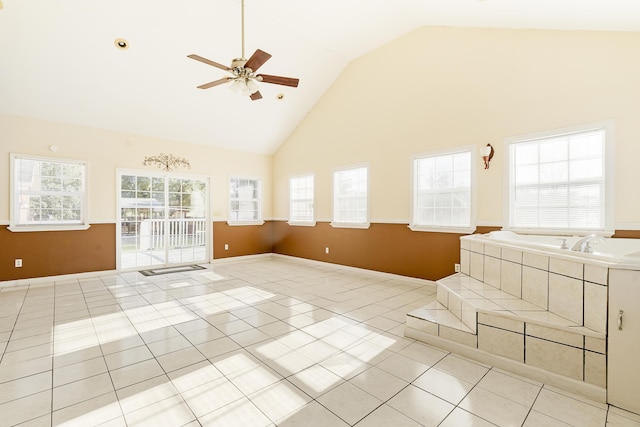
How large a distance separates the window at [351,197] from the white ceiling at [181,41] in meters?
1.99

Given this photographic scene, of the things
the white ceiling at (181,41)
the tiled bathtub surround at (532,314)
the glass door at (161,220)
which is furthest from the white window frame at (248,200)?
the tiled bathtub surround at (532,314)

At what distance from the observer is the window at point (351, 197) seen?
17.9ft

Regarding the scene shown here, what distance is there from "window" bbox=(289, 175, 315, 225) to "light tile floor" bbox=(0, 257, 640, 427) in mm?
3056

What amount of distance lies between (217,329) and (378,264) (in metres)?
3.10

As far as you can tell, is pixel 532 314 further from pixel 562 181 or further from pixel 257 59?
pixel 257 59

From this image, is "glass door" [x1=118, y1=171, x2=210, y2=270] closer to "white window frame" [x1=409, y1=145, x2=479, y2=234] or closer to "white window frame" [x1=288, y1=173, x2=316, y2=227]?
"white window frame" [x1=288, y1=173, x2=316, y2=227]

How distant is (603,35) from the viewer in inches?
119

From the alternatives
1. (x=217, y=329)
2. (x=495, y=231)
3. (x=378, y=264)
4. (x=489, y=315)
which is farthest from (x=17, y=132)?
(x=495, y=231)

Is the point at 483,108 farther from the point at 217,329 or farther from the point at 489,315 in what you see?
the point at 217,329

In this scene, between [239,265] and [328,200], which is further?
[239,265]

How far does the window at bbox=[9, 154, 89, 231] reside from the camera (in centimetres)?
457

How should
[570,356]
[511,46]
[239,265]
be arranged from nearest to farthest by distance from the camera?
[570,356] → [511,46] → [239,265]

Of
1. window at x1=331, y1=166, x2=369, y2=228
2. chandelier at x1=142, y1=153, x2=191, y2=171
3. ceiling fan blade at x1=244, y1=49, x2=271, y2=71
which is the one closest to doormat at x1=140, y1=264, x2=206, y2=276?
chandelier at x1=142, y1=153, x2=191, y2=171

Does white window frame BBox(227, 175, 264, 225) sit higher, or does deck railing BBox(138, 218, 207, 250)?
white window frame BBox(227, 175, 264, 225)
